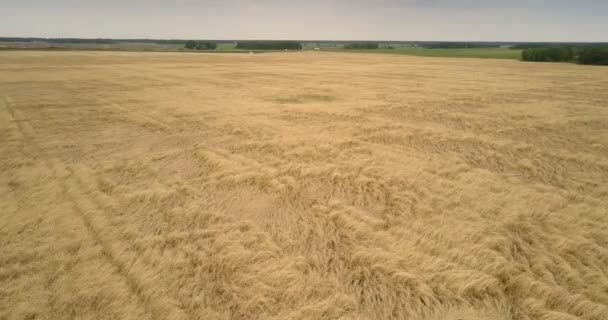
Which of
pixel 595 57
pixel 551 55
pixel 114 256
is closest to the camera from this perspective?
pixel 114 256

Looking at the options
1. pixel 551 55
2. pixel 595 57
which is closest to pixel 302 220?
pixel 595 57

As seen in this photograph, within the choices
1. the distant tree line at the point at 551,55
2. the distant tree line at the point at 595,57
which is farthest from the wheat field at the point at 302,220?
the distant tree line at the point at 551,55

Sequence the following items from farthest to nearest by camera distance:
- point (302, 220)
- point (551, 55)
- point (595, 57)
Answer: point (551, 55), point (595, 57), point (302, 220)

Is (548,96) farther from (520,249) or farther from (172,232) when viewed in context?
(172,232)

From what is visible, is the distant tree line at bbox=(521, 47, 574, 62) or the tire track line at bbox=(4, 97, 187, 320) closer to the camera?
the tire track line at bbox=(4, 97, 187, 320)

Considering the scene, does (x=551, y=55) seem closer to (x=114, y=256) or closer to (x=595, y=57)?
(x=595, y=57)

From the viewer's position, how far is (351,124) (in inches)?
519

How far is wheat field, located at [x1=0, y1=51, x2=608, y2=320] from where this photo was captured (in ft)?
13.6

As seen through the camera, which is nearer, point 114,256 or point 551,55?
point 114,256

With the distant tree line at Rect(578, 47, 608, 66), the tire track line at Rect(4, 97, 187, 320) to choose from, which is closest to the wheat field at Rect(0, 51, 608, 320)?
the tire track line at Rect(4, 97, 187, 320)

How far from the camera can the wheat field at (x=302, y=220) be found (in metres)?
4.14

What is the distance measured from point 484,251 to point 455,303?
50.2 inches

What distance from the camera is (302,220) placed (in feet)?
20.0

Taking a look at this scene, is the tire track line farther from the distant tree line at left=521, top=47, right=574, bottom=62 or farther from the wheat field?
the distant tree line at left=521, top=47, right=574, bottom=62
